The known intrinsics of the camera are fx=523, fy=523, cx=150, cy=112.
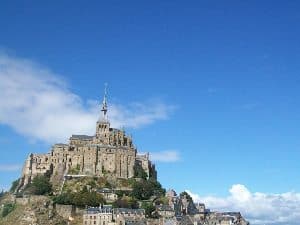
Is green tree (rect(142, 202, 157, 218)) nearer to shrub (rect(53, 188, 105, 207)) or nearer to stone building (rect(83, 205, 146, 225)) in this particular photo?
stone building (rect(83, 205, 146, 225))

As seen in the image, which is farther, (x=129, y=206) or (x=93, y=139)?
(x=93, y=139)

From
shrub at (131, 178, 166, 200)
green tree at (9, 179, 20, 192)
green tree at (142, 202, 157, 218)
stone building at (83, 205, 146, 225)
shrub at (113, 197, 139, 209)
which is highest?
green tree at (9, 179, 20, 192)

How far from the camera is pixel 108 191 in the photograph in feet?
343

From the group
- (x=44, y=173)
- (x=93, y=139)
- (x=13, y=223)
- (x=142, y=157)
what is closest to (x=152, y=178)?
(x=142, y=157)

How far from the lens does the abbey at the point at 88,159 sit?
4429 inches

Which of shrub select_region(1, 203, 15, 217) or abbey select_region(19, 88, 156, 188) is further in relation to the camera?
abbey select_region(19, 88, 156, 188)

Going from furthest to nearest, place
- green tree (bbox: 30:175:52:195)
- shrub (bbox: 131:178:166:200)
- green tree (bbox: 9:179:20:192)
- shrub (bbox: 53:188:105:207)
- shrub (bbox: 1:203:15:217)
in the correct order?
green tree (bbox: 9:179:20:192)
shrub (bbox: 131:178:166:200)
green tree (bbox: 30:175:52:195)
shrub (bbox: 1:203:15:217)
shrub (bbox: 53:188:105:207)

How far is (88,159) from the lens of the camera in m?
113

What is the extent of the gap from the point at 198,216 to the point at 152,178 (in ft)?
42.3

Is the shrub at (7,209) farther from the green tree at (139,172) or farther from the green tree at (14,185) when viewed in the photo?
the green tree at (139,172)

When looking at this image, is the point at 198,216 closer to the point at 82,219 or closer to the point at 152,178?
the point at 152,178

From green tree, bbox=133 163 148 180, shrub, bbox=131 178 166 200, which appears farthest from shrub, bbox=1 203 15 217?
green tree, bbox=133 163 148 180

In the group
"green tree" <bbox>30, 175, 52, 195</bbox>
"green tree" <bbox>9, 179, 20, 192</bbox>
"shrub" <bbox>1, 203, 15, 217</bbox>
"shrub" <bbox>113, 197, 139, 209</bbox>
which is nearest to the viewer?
"shrub" <bbox>113, 197, 139, 209</bbox>

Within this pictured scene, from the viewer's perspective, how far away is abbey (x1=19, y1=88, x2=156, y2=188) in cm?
11250
